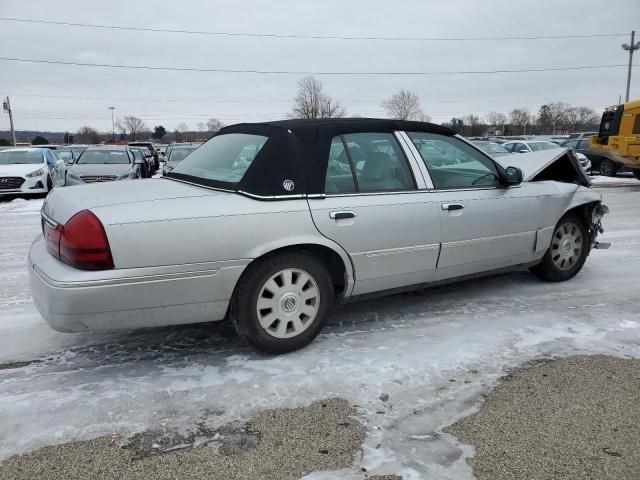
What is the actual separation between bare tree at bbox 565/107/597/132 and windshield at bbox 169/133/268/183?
88.2m

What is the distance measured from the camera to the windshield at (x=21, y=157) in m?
15.6

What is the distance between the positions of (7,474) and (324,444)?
1439 millimetres

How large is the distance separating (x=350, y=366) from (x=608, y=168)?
1985 cm

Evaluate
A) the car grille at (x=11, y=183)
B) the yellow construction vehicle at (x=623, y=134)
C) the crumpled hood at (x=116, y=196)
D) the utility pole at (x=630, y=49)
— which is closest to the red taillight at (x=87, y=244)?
the crumpled hood at (x=116, y=196)

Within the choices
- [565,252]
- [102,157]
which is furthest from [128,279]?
[102,157]

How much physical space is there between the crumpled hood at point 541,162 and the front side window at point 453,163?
→ 1.82 ft

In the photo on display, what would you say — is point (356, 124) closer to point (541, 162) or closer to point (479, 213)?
point (479, 213)

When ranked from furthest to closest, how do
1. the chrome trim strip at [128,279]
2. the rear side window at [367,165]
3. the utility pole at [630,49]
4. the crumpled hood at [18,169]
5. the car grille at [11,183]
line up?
the utility pole at [630,49] → the crumpled hood at [18,169] → the car grille at [11,183] → the rear side window at [367,165] → the chrome trim strip at [128,279]

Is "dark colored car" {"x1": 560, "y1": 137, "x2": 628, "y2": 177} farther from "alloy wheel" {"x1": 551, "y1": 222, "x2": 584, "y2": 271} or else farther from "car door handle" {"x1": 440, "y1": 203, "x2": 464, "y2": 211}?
"car door handle" {"x1": 440, "y1": 203, "x2": 464, "y2": 211}

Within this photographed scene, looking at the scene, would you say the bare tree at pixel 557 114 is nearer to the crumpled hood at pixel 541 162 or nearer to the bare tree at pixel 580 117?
the bare tree at pixel 580 117

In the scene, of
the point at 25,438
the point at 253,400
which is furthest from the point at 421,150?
the point at 25,438

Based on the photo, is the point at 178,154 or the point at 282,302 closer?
the point at 282,302

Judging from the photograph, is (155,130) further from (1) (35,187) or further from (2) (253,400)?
(2) (253,400)

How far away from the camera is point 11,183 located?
1405 centimetres
